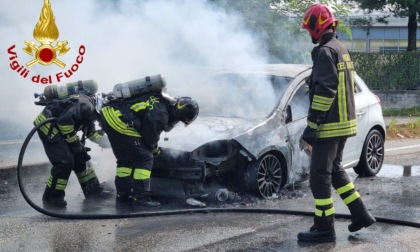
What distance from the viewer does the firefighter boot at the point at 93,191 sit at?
789 cm

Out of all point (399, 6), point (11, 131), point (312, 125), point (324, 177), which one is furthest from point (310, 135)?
point (399, 6)

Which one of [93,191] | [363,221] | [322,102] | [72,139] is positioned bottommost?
[93,191]

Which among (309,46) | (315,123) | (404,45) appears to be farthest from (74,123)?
(404,45)

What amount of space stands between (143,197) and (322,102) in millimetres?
2379

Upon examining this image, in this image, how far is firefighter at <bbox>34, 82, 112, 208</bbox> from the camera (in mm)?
7336

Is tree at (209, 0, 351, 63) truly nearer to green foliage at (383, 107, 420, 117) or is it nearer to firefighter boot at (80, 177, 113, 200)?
green foliage at (383, 107, 420, 117)

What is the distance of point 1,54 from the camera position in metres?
12.3

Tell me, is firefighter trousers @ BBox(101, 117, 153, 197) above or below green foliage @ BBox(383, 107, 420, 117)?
above

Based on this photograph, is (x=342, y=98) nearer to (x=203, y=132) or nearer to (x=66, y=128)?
(x=203, y=132)

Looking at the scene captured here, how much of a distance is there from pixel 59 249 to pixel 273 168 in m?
2.80

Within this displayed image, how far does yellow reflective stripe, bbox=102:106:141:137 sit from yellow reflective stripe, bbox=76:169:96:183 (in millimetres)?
924

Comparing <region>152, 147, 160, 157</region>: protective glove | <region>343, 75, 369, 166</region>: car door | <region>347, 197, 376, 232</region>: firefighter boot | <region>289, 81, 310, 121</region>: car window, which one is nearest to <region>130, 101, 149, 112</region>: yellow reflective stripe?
<region>152, 147, 160, 157</region>: protective glove

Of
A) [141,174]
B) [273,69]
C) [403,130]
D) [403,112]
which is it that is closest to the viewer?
[141,174]

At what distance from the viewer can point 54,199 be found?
7520mm
